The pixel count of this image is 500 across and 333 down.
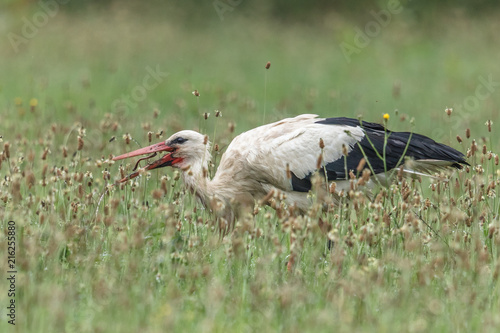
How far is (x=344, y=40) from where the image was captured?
1620cm

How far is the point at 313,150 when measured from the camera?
245 inches

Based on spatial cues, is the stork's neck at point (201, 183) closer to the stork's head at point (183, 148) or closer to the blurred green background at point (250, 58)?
the stork's head at point (183, 148)

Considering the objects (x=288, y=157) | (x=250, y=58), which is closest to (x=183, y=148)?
(x=288, y=157)

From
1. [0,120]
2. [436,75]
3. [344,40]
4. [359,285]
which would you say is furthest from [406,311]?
[344,40]

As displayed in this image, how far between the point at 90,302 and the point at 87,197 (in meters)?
1.15

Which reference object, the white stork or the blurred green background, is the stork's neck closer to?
the white stork

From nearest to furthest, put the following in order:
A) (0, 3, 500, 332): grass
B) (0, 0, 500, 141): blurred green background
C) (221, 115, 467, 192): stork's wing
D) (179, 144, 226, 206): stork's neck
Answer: (0, 3, 500, 332): grass
(179, 144, 226, 206): stork's neck
(221, 115, 467, 192): stork's wing
(0, 0, 500, 141): blurred green background

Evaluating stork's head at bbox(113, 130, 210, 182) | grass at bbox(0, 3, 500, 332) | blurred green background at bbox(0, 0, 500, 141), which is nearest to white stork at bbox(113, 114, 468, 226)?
stork's head at bbox(113, 130, 210, 182)

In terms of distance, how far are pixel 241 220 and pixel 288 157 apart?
749mm

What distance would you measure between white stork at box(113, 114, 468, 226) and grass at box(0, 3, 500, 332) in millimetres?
210

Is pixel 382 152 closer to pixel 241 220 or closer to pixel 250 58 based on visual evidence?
pixel 241 220

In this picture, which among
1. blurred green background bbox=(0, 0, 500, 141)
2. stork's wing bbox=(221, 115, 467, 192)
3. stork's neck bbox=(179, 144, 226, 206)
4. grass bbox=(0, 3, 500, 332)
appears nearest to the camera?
grass bbox=(0, 3, 500, 332)

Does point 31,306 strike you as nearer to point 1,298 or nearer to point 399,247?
point 1,298

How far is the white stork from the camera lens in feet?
20.1
